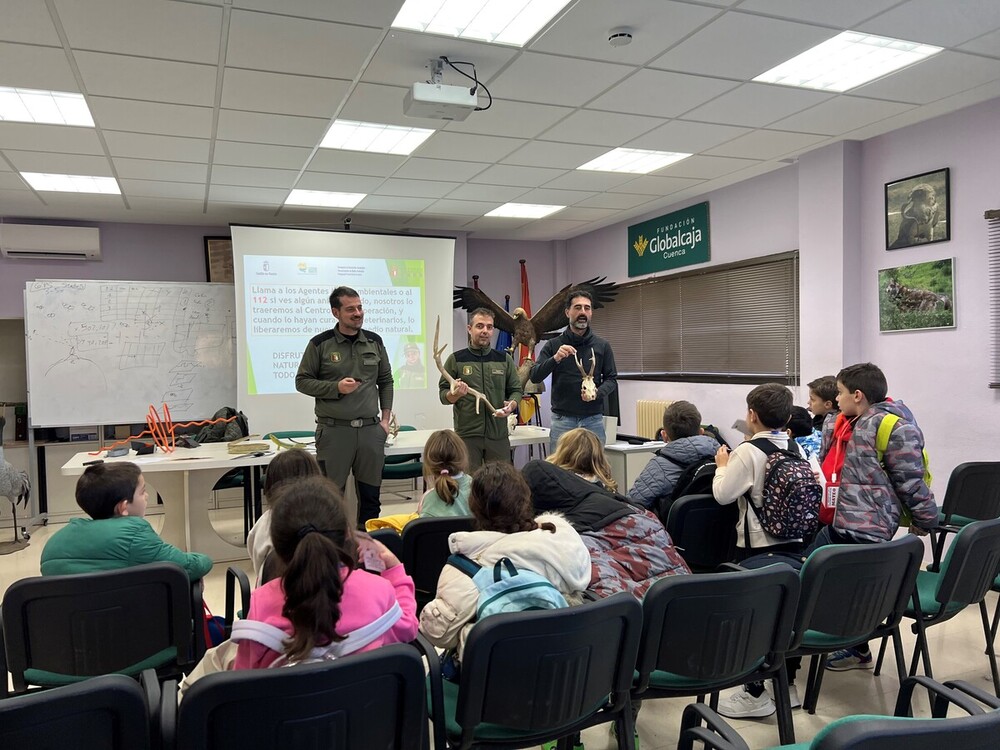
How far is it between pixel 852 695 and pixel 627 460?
7.07 feet

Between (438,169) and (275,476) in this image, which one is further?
(438,169)

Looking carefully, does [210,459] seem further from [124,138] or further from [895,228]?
[895,228]

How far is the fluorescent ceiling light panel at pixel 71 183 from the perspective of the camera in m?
5.02

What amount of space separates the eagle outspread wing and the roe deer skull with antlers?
9.24ft

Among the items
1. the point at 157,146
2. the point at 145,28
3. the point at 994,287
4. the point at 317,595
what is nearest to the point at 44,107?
the point at 157,146

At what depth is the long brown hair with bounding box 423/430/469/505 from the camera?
269 cm

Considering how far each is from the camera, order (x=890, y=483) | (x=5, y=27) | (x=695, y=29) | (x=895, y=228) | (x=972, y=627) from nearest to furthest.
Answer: (x=890, y=483) → (x=5, y=27) → (x=695, y=29) → (x=972, y=627) → (x=895, y=228)

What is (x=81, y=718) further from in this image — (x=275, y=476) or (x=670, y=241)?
(x=670, y=241)

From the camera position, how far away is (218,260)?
22.6ft

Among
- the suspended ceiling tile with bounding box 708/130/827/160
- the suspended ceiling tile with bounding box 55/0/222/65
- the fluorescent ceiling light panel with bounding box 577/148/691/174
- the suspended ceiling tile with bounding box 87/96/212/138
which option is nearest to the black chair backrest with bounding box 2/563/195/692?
the suspended ceiling tile with bounding box 55/0/222/65

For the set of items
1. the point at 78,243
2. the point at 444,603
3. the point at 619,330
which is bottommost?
the point at 444,603

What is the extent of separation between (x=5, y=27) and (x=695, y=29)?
2844 mm

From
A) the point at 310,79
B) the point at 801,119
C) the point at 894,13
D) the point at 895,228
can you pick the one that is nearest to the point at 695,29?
the point at 894,13

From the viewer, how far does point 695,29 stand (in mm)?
2975
